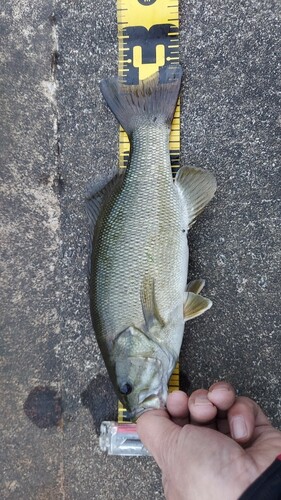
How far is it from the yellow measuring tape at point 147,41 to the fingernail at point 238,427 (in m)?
0.91

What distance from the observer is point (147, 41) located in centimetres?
251

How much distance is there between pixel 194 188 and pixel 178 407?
3.52 feet

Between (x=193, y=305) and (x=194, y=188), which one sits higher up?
(x=194, y=188)

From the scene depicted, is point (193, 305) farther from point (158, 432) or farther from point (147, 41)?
point (147, 41)

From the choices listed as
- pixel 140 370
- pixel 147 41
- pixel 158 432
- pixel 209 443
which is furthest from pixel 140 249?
pixel 147 41

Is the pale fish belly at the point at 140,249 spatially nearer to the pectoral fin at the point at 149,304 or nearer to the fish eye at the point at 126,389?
the pectoral fin at the point at 149,304

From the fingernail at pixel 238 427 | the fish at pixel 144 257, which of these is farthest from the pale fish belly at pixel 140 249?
the fingernail at pixel 238 427

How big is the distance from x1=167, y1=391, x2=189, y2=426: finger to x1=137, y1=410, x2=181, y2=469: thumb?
0.12ft

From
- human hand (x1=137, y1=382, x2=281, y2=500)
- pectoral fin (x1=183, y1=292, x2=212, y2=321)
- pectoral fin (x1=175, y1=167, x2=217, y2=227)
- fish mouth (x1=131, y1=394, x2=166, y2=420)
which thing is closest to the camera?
human hand (x1=137, y1=382, x2=281, y2=500)

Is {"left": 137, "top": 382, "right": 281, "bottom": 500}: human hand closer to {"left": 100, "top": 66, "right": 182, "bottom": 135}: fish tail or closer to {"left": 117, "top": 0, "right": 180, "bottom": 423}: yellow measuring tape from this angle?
{"left": 117, "top": 0, "right": 180, "bottom": 423}: yellow measuring tape

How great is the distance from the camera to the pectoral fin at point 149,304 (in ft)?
6.74

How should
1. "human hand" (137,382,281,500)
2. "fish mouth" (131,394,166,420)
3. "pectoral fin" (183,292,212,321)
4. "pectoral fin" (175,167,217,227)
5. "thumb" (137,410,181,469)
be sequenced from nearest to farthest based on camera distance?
"human hand" (137,382,281,500) < "thumb" (137,410,181,469) < "fish mouth" (131,394,166,420) < "pectoral fin" (183,292,212,321) < "pectoral fin" (175,167,217,227)

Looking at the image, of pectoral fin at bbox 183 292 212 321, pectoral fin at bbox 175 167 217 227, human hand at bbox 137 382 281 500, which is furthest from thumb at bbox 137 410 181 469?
pectoral fin at bbox 175 167 217 227

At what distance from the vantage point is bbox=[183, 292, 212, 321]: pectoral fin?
2162 millimetres
